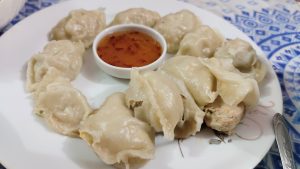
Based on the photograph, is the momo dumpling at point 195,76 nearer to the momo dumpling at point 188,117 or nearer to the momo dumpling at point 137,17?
the momo dumpling at point 188,117

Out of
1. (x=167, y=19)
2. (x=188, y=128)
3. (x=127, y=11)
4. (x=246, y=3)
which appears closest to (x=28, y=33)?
(x=127, y=11)

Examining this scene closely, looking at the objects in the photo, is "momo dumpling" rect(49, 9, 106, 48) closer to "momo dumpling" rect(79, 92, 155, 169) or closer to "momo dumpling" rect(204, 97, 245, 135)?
"momo dumpling" rect(79, 92, 155, 169)

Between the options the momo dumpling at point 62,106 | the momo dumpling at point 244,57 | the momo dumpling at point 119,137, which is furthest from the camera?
the momo dumpling at point 244,57

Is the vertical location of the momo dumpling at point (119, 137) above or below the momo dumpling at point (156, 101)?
below

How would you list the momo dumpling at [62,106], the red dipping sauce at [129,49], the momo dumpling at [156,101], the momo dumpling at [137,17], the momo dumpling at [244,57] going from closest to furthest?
the momo dumpling at [156,101]
the momo dumpling at [62,106]
the momo dumpling at [244,57]
the red dipping sauce at [129,49]
the momo dumpling at [137,17]

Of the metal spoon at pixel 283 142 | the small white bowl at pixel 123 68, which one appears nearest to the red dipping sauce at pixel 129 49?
the small white bowl at pixel 123 68

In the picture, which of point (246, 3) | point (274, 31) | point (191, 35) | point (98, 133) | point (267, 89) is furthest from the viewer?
point (246, 3)

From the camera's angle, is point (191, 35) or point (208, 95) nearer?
point (208, 95)

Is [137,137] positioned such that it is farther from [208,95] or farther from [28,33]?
[28,33]

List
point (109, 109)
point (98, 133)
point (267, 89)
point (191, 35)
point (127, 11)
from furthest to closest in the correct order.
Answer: point (127, 11)
point (191, 35)
point (267, 89)
point (109, 109)
point (98, 133)
